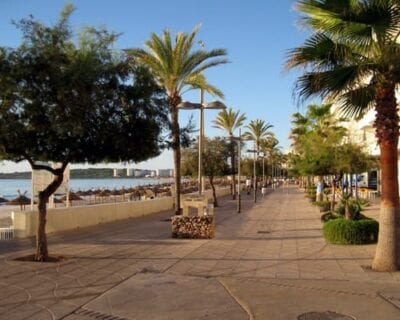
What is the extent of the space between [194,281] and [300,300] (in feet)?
6.72

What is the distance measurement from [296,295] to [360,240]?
6333mm

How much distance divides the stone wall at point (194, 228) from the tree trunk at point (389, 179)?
6.71 meters

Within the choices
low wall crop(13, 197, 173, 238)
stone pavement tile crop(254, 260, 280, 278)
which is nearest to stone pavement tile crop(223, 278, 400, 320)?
stone pavement tile crop(254, 260, 280, 278)

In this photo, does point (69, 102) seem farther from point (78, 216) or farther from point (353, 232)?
point (78, 216)

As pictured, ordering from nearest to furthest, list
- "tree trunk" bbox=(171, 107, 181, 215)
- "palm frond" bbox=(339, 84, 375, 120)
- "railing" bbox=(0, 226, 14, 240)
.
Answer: "palm frond" bbox=(339, 84, 375, 120)
"tree trunk" bbox=(171, 107, 181, 215)
"railing" bbox=(0, 226, 14, 240)

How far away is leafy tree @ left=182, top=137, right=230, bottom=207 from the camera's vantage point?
35719 mm

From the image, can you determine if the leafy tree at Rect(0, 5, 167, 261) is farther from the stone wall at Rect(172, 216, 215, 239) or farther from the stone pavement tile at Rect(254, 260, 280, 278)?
the stone wall at Rect(172, 216, 215, 239)

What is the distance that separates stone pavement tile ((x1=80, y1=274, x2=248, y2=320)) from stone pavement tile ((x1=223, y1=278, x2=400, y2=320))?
0.87 feet

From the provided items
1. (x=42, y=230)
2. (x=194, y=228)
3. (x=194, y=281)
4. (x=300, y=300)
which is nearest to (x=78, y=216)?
(x=194, y=228)

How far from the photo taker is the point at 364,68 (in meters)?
9.59

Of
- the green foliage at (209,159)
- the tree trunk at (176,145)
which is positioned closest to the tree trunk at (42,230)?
the tree trunk at (176,145)

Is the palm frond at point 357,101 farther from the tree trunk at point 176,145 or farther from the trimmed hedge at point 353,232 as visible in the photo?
the tree trunk at point 176,145

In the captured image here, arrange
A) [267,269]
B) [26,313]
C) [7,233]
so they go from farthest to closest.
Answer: [7,233], [267,269], [26,313]

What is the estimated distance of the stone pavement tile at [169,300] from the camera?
6.84 metres
